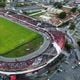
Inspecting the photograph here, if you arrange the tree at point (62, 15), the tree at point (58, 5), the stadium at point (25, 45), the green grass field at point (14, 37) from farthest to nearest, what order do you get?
the tree at point (58, 5)
the tree at point (62, 15)
the green grass field at point (14, 37)
the stadium at point (25, 45)

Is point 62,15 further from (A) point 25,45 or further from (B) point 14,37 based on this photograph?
(A) point 25,45

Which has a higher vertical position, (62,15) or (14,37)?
(62,15)

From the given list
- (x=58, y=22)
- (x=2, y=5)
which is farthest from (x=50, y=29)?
(x=2, y=5)

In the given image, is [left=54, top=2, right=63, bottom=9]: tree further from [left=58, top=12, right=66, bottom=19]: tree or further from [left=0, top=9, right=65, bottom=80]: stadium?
[left=0, top=9, right=65, bottom=80]: stadium

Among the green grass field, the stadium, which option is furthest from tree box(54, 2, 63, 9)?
the green grass field

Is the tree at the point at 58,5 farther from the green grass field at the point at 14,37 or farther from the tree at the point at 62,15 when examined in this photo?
the green grass field at the point at 14,37

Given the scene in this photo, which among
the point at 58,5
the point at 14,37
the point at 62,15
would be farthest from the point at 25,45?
the point at 58,5

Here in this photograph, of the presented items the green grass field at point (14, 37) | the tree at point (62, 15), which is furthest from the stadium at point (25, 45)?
the tree at point (62, 15)

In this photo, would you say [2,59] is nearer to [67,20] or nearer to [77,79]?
[77,79]

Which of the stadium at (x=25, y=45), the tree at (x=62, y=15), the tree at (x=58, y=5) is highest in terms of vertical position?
the tree at (x=58, y=5)

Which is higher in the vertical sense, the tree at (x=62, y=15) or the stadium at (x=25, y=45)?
the tree at (x=62, y=15)
